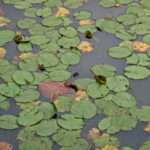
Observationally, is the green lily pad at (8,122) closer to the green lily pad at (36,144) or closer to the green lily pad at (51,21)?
the green lily pad at (36,144)

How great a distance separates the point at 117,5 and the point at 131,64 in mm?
595

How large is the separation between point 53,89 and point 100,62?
320 millimetres

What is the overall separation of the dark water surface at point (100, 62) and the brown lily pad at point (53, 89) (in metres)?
0.12

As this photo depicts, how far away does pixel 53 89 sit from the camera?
210cm

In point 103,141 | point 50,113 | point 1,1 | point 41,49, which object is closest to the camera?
point 103,141

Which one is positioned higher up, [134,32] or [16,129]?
[134,32]

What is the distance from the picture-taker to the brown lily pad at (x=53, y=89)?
2.07 m

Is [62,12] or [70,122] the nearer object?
[70,122]

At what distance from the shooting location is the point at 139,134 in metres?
1.91

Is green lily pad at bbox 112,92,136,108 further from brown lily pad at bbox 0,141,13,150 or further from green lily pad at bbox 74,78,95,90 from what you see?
brown lily pad at bbox 0,141,13,150

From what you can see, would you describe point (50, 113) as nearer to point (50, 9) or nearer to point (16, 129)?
point (16, 129)

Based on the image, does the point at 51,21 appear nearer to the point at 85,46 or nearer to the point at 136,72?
the point at 85,46

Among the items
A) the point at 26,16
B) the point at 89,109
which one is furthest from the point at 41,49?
the point at 89,109

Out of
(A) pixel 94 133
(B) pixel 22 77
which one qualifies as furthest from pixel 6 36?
(A) pixel 94 133
